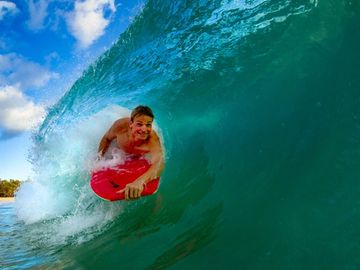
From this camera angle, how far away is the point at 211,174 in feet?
15.1

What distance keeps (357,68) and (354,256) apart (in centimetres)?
265

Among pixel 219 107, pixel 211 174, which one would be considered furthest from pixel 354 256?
pixel 219 107

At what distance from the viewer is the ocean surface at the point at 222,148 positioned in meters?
3.19

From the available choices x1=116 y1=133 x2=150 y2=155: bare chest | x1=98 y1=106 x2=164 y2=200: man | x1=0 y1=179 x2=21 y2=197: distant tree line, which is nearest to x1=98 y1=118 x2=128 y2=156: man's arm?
x1=98 y1=106 x2=164 y2=200: man

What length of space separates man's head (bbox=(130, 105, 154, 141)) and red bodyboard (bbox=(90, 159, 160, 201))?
392mm

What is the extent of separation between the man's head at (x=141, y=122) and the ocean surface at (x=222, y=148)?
796mm

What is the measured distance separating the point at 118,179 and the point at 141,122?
764 mm

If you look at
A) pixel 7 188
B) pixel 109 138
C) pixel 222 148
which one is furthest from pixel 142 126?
pixel 7 188

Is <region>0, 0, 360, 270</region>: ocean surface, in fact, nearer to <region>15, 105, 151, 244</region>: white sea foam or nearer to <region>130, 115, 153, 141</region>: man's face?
<region>15, 105, 151, 244</region>: white sea foam

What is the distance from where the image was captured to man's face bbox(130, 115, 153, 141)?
459cm

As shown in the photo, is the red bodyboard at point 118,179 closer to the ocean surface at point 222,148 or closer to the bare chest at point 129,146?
the bare chest at point 129,146

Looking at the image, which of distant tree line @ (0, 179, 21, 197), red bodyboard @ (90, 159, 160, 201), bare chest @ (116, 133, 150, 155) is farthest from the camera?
distant tree line @ (0, 179, 21, 197)

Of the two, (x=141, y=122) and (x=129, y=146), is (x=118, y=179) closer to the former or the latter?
(x=129, y=146)

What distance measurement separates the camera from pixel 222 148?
504 centimetres
